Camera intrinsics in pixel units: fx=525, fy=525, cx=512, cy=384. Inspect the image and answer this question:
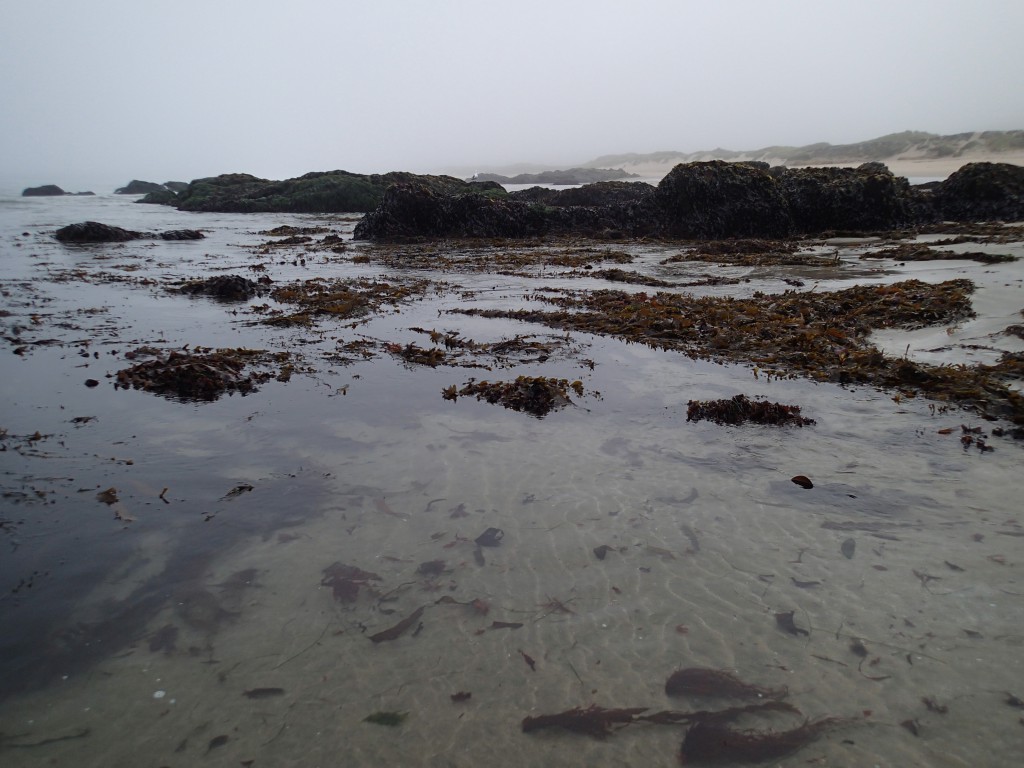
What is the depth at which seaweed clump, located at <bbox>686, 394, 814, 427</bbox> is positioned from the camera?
487cm

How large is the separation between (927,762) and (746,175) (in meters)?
21.9

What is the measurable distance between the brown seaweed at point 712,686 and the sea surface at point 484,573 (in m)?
0.04

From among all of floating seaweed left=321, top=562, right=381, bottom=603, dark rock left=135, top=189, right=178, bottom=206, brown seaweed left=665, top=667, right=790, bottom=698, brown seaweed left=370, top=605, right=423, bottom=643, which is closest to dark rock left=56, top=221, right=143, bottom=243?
floating seaweed left=321, top=562, right=381, bottom=603

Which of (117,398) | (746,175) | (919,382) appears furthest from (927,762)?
(746,175)

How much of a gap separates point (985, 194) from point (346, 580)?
1020 inches

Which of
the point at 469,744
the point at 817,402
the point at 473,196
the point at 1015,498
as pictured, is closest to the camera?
the point at 469,744

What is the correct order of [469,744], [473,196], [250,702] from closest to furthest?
[469,744], [250,702], [473,196]

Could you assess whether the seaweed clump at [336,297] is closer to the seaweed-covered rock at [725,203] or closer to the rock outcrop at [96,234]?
the seaweed-covered rock at [725,203]

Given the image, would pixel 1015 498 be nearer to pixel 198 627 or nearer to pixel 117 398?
pixel 198 627

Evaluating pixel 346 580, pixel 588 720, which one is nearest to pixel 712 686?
pixel 588 720

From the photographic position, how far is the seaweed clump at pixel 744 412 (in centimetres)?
487

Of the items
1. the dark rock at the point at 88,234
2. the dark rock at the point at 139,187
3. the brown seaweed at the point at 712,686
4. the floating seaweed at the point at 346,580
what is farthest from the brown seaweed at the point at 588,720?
the dark rock at the point at 139,187

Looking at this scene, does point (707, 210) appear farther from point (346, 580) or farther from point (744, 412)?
point (346, 580)

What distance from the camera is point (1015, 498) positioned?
3.50 m
